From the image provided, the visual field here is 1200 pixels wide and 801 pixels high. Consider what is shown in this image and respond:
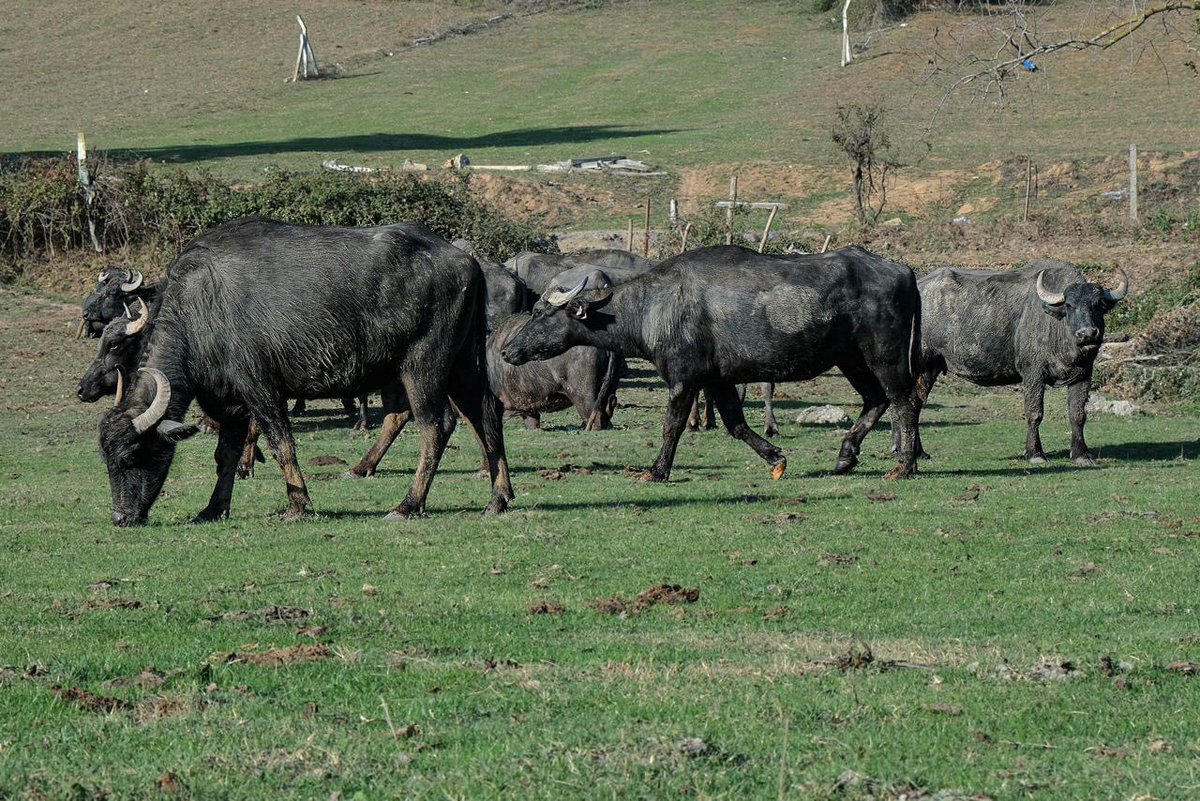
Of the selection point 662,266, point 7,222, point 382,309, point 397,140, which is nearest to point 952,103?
point 397,140

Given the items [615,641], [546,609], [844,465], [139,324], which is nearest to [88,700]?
[615,641]

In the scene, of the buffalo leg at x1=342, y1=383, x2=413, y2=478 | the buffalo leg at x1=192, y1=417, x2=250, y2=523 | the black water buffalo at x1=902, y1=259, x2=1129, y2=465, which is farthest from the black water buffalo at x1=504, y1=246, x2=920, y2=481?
the buffalo leg at x1=192, y1=417, x2=250, y2=523

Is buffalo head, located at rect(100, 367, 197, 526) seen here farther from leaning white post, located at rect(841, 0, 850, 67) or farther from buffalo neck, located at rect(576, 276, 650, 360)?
leaning white post, located at rect(841, 0, 850, 67)

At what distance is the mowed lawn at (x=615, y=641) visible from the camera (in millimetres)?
6824

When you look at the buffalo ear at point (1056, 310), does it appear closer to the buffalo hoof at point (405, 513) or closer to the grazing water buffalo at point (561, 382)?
the grazing water buffalo at point (561, 382)

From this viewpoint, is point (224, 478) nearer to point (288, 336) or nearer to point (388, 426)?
point (288, 336)

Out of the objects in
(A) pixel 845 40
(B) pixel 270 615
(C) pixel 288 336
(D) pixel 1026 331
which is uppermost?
(C) pixel 288 336

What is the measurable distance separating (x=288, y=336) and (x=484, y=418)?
7.02 ft

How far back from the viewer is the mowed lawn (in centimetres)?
682

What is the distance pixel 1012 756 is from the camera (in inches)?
278

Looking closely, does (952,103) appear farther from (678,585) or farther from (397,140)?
(678,585)

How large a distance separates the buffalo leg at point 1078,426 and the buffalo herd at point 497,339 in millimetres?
28

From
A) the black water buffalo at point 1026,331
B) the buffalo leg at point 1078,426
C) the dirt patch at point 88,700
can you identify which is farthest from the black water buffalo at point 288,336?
the buffalo leg at point 1078,426

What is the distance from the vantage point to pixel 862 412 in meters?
20.2
